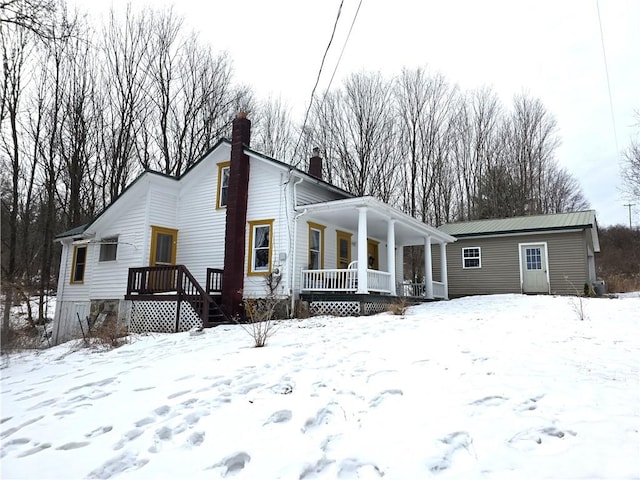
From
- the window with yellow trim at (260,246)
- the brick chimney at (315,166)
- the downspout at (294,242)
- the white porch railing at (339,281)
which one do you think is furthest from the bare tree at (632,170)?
the window with yellow trim at (260,246)

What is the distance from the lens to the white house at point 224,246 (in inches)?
474

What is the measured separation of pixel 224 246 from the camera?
1336cm

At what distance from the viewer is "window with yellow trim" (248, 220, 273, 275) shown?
42.2 feet

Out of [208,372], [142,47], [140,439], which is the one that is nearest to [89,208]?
[142,47]

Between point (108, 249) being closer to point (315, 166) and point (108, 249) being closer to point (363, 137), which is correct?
point (315, 166)

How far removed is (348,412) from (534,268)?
1823 centimetres

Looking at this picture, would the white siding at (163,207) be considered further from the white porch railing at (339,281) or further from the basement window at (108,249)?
the white porch railing at (339,281)

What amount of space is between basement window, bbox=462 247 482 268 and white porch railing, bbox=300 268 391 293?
9165mm

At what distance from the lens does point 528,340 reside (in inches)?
229

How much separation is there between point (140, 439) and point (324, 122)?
25700 mm

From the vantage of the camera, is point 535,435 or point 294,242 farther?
point 294,242

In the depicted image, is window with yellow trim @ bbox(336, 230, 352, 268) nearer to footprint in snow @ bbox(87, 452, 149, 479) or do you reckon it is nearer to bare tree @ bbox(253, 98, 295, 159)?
footprint in snow @ bbox(87, 452, 149, 479)

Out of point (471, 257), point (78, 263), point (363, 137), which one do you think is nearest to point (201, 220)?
point (78, 263)

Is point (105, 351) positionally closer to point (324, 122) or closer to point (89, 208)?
point (89, 208)
